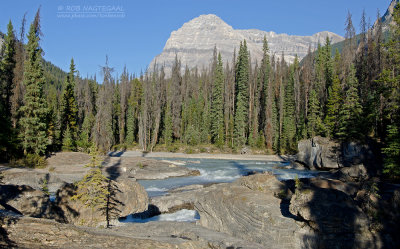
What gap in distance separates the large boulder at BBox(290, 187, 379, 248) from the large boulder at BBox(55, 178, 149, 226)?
7.59 m

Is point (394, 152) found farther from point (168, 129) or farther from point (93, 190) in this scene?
point (168, 129)

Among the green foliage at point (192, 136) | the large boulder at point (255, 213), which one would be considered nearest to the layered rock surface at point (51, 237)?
the large boulder at point (255, 213)

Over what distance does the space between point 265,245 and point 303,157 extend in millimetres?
30495

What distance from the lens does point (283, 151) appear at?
52156 millimetres

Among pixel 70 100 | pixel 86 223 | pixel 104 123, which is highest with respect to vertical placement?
pixel 70 100

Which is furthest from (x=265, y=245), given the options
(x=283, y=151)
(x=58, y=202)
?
(x=283, y=151)

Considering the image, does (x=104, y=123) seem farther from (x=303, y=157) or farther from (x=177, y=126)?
(x=303, y=157)

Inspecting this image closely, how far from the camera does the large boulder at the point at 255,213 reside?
335 inches

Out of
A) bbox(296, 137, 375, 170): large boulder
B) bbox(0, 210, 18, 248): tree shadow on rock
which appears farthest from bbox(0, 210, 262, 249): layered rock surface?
bbox(296, 137, 375, 170): large boulder

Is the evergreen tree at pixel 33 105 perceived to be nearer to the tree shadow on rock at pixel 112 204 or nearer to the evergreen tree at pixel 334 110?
the tree shadow on rock at pixel 112 204

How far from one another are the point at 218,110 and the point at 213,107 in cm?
275

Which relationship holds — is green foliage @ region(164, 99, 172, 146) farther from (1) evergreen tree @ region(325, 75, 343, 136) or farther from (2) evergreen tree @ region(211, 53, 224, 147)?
(1) evergreen tree @ region(325, 75, 343, 136)

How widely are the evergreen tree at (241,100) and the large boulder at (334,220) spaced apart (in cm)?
4999

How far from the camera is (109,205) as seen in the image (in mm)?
11844
